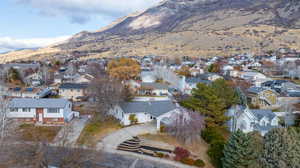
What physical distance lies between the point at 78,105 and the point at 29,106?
11.7 metres

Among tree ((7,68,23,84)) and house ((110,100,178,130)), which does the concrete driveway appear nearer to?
house ((110,100,178,130))

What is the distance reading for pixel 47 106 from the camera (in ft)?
105

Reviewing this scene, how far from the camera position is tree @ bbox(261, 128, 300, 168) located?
1900 centimetres

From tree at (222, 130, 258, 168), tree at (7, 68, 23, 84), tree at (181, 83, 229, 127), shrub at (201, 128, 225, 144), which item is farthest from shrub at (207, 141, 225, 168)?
tree at (7, 68, 23, 84)

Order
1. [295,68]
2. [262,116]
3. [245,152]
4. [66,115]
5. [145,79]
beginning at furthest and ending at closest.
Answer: [295,68] < [145,79] < [66,115] < [262,116] < [245,152]

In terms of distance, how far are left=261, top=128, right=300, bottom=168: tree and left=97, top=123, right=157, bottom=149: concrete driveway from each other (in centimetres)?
1455

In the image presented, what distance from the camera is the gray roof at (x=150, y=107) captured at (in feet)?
106

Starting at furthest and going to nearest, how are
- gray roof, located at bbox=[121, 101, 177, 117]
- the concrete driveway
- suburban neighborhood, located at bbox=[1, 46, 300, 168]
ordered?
gray roof, located at bbox=[121, 101, 177, 117] → the concrete driveway → suburban neighborhood, located at bbox=[1, 46, 300, 168]

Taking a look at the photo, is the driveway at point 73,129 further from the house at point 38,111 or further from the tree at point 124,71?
the tree at point 124,71

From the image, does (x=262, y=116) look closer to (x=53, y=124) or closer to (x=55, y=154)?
(x=55, y=154)

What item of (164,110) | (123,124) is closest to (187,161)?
(164,110)

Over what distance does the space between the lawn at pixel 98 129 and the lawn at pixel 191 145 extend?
515cm

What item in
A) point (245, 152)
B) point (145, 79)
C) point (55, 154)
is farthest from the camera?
point (145, 79)

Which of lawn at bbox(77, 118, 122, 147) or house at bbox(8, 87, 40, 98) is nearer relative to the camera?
lawn at bbox(77, 118, 122, 147)
